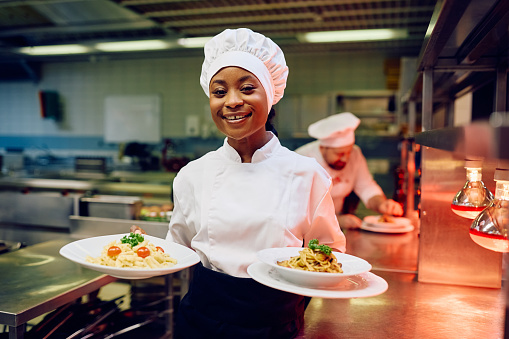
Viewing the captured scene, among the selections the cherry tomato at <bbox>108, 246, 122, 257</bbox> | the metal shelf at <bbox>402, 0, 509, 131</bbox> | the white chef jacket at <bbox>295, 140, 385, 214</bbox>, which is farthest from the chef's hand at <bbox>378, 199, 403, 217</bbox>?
the cherry tomato at <bbox>108, 246, 122, 257</bbox>

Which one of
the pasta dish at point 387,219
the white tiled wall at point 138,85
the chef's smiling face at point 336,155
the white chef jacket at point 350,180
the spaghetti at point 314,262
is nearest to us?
the spaghetti at point 314,262

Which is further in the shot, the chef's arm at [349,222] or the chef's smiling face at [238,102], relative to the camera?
the chef's arm at [349,222]

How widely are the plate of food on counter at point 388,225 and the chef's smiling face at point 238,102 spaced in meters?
1.67

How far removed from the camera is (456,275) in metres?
1.70

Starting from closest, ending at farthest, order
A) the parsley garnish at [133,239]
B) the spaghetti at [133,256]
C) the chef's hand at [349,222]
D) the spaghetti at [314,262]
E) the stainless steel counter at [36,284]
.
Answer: the spaghetti at [314,262], the spaghetti at [133,256], the parsley garnish at [133,239], the stainless steel counter at [36,284], the chef's hand at [349,222]

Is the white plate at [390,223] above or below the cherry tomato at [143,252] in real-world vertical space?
below

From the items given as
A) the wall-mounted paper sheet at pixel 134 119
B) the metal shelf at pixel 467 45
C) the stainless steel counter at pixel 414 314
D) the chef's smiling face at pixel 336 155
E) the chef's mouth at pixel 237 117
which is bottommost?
the stainless steel counter at pixel 414 314

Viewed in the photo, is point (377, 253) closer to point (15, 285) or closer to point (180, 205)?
point (180, 205)

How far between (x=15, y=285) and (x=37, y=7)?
4.28 metres

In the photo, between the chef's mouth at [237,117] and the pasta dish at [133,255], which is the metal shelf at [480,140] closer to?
the chef's mouth at [237,117]

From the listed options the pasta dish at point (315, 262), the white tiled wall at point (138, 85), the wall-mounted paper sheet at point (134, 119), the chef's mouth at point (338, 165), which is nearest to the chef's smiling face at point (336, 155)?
the chef's mouth at point (338, 165)

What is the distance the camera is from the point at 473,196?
1341 millimetres

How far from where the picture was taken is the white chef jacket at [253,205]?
129cm

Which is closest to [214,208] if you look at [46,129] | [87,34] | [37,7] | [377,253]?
[377,253]
